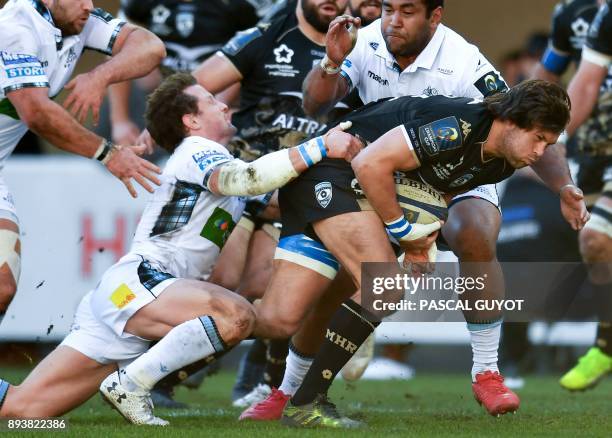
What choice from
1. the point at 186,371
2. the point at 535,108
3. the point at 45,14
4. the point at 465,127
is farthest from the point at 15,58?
the point at 535,108

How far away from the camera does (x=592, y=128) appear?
854 cm

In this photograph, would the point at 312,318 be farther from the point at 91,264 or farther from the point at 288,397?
the point at 91,264

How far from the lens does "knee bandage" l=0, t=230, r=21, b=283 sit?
6035 millimetres

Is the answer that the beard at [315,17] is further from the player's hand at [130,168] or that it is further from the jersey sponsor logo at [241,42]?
the player's hand at [130,168]

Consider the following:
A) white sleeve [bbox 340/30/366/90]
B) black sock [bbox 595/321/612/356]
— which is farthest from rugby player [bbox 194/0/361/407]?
black sock [bbox 595/321/612/356]

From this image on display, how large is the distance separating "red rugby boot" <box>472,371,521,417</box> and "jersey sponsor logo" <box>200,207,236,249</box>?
1396 millimetres

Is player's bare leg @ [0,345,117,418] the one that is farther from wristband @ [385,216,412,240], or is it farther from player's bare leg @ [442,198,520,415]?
player's bare leg @ [442,198,520,415]

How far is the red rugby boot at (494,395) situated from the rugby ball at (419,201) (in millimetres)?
817

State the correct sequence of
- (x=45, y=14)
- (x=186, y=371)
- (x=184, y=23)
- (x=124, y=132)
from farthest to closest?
(x=184, y=23), (x=124, y=132), (x=186, y=371), (x=45, y=14)

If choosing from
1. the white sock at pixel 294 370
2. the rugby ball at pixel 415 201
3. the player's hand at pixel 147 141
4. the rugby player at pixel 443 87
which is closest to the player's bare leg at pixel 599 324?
the rugby player at pixel 443 87

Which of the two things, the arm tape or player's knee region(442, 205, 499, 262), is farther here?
player's knee region(442, 205, 499, 262)

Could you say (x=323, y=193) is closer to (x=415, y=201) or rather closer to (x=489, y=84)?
(x=415, y=201)

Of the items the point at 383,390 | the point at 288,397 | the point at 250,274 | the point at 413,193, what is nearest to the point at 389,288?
the point at 413,193

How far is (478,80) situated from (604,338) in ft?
8.41
